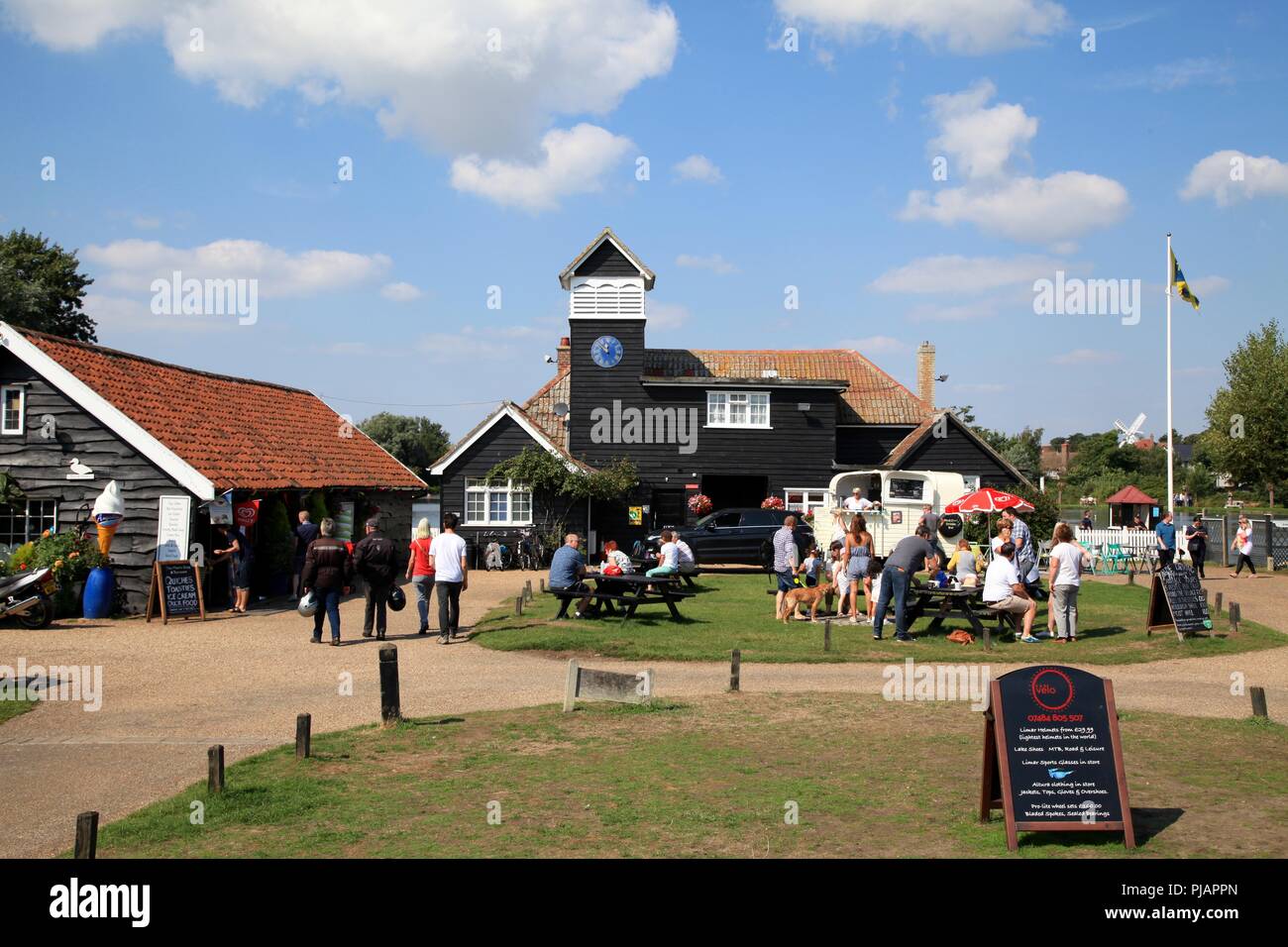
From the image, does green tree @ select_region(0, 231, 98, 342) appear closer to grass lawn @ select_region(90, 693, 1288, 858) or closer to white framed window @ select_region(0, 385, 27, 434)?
white framed window @ select_region(0, 385, 27, 434)

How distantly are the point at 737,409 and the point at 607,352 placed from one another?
473 cm

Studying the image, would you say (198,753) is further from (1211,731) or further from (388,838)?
(1211,731)

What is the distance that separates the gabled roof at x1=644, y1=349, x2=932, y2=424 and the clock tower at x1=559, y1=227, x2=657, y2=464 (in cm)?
136

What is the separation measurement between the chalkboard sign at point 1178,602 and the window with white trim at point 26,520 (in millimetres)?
19642

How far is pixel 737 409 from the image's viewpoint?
35469mm

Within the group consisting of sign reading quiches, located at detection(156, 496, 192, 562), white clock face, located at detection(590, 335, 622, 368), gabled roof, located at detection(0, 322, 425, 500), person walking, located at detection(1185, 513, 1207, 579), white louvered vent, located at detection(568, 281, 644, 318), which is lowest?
person walking, located at detection(1185, 513, 1207, 579)

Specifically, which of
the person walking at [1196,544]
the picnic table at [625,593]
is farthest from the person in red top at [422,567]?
the person walking at [1196,544]

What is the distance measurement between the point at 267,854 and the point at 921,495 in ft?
85.0

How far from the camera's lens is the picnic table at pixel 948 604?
1602 cm

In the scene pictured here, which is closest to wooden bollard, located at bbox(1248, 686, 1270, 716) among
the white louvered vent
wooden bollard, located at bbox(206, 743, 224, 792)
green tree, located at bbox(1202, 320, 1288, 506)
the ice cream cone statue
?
wooden bollard, located at bbox(206, 743, 224, 792)

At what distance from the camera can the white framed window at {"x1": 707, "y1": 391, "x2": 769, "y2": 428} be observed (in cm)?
3541

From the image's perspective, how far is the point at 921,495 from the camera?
3047 cm

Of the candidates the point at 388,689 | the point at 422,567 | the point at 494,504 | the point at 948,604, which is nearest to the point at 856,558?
the point at 948,604
